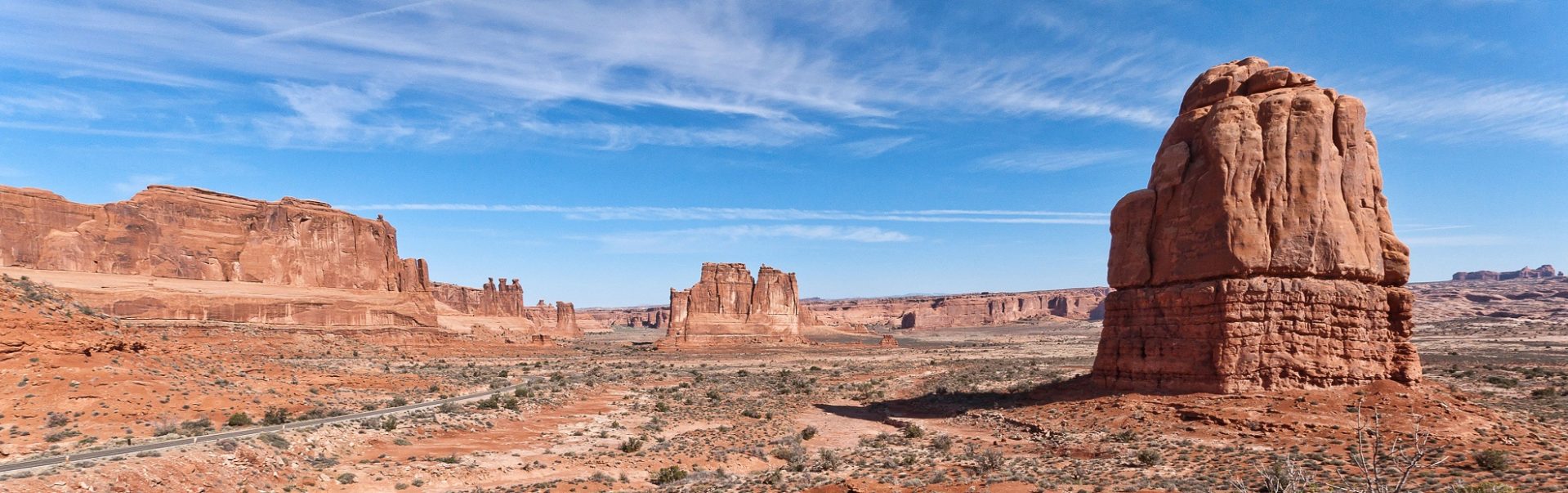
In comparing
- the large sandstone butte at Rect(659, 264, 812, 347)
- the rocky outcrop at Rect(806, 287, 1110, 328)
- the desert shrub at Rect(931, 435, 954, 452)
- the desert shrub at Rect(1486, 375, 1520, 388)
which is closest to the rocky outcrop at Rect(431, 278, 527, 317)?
the large sandstone butte at Rect(659, 264, 812, 347)

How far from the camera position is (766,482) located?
54.5 ft

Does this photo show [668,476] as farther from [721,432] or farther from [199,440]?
[199,440]

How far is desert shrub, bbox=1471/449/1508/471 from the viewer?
42.9 feet

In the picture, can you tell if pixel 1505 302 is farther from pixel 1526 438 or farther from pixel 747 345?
pixel 1526 438

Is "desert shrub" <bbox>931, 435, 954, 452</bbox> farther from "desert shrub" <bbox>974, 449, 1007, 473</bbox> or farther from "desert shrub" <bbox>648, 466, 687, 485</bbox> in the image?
"desert shrub" <bbox>648, 466, 687, 485</bbox>

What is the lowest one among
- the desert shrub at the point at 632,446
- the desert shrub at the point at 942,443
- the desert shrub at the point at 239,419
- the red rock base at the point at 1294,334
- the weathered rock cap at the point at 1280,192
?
the desert shrub at the point at 632,446

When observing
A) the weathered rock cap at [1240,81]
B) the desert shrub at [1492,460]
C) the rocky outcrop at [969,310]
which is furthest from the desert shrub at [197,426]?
the rocky outcrop at [969,310]

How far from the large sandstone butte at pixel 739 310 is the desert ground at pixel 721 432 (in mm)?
50498

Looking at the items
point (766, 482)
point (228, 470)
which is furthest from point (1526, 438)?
point (228, 470)

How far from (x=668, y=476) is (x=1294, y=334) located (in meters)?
17.7

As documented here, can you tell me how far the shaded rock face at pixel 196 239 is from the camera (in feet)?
157

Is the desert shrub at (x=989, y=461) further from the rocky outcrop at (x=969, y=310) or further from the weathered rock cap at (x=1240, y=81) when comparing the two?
the rocky outcrop at (x=969, y=310)

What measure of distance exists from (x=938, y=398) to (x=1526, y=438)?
19.4 m

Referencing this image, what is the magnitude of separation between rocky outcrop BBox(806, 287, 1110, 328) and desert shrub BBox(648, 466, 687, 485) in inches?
4809
